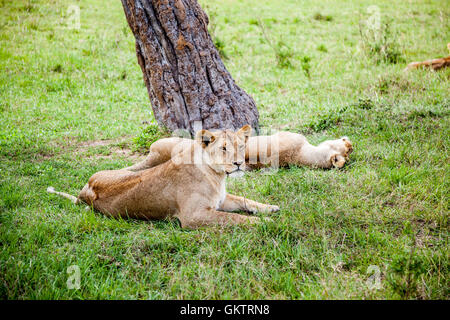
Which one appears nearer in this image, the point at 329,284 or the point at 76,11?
the point at 329,284

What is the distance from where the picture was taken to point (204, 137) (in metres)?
4.23

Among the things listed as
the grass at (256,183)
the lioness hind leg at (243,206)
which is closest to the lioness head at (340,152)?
the grass at (256,183)

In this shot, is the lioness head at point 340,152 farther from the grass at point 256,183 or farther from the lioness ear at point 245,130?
the lioness ear at point 245,130

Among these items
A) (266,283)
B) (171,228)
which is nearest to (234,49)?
(171,228)

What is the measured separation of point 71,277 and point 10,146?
418cm

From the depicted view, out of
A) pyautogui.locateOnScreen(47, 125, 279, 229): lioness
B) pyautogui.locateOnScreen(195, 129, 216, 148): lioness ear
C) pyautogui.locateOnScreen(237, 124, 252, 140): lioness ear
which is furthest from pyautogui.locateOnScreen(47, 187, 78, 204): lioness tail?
pyautogui.locateOnScreen(237, 124, 252, 140): lioness ear

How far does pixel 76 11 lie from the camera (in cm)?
1449

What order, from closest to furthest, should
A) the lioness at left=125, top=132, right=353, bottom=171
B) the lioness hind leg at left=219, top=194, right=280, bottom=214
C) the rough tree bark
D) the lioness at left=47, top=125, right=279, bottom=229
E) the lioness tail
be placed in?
the lioness at left=47, top=125, right=279, bottom=229, the lioness hind leg at left=219, top=194, right=280, bottom=214, the lioness tail, the lioness at left=125, top=132, right=353, bottom=171, the rough tree bark

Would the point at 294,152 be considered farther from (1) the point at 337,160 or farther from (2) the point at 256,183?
(2) the point at 256,183

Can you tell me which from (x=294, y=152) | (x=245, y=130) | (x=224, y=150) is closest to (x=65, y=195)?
(x=224, y=150)

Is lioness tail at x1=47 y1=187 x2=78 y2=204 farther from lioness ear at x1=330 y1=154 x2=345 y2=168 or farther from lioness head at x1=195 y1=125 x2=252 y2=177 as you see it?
lioness ear at x1=330 y1=154 x2=345 y2=168

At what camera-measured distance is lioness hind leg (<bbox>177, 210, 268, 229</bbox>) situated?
13.1ft
